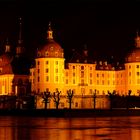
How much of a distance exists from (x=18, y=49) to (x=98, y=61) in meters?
17.6

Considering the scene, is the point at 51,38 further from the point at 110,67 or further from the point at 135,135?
the point at 135,135

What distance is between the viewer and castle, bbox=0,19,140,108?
117 metres

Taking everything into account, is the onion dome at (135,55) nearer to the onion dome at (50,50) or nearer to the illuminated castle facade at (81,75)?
the illuminated castle facade at (81,75)

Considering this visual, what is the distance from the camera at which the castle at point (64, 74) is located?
117188mm

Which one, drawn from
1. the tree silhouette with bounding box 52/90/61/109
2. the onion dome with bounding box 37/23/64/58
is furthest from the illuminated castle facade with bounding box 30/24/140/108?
the tree silhouette with bounding box 52/90/61/109

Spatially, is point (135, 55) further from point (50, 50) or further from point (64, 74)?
point (50, 50)

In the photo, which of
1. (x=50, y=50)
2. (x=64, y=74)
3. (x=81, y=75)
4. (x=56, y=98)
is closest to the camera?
(x=56, y=98)

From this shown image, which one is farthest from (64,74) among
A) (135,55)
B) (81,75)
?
(135,55)

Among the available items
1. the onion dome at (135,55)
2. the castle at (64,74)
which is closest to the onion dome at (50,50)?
the castle at (64,74)

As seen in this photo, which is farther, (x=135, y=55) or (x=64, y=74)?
(x=135, y=55)

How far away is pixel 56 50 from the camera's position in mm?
116688

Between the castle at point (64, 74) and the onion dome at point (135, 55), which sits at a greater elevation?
the onion dome at point (135, 55)

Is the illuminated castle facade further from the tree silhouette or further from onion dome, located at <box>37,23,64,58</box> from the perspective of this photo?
the tree silhouette

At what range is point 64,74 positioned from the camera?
4766 inches
